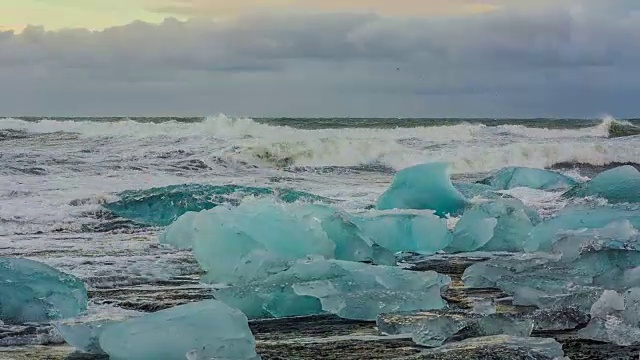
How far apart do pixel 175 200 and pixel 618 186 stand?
16.7ft

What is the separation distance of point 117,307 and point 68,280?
0.33m

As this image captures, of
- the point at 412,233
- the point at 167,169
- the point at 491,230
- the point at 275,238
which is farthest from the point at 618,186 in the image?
the point at 167,169

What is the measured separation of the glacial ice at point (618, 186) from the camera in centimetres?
891

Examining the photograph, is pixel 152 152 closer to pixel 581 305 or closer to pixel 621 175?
pixel 621 175

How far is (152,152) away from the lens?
67.5 feet

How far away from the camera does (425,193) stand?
934 centimetres

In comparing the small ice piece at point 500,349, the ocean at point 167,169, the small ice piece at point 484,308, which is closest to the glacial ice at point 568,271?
the small ice piece at point 484,308

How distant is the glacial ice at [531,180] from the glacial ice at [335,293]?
7874 mm

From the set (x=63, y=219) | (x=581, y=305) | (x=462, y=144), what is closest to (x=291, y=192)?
(x=63, y=219)

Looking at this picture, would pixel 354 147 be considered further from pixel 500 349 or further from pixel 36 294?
pixel 500 349

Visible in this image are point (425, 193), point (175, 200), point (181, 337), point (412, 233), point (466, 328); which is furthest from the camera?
point (175, 200)

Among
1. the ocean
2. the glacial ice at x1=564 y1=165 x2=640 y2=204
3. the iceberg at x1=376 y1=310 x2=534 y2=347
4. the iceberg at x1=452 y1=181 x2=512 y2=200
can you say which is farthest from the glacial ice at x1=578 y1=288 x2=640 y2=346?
the iceberg at x1=452 y1=181 x2=512 y2=200

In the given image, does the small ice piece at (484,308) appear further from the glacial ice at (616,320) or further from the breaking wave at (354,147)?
the breaking wave at (354,147)

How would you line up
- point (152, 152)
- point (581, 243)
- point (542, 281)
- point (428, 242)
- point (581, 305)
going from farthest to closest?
point (152, 152)
point (428, 242)
point (581, 243)
point (542, 281)
point (581, 305)
